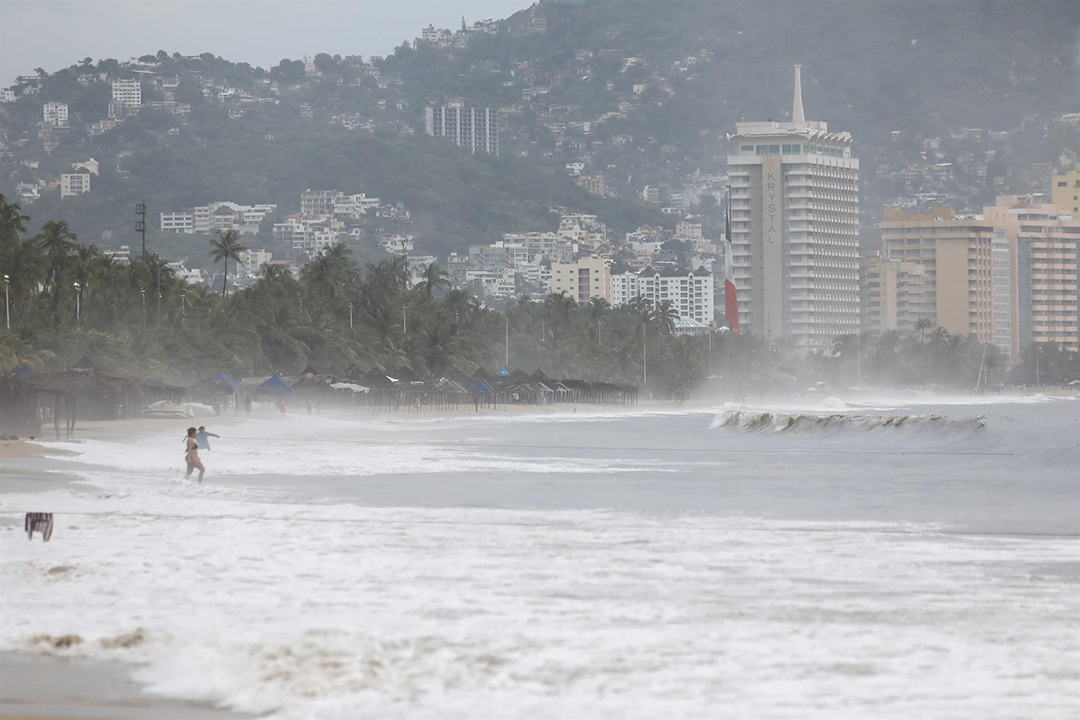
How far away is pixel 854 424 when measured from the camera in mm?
65625

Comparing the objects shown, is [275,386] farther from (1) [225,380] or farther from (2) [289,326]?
(2) [289,326]

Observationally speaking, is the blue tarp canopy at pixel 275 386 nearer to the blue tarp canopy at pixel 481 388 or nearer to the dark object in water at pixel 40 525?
the blue tarp canopy at pixel 481 388

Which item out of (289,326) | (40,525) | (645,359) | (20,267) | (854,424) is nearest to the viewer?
(40,525)

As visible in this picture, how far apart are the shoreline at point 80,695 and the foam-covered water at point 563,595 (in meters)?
0.23

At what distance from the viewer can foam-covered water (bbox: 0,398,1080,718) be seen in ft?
29.1

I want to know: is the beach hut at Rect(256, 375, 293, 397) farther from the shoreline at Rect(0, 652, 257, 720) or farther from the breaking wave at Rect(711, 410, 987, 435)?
the shoreline at Rect(0, 652, 257, 720)

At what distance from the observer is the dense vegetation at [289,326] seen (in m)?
77.7

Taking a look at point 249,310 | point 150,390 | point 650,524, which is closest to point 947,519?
point 650,524

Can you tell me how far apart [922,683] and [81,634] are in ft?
20.3

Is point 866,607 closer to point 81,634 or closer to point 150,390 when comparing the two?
point 81,634

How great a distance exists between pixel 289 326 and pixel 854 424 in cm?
5333

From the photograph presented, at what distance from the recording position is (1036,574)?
13953 millimetres

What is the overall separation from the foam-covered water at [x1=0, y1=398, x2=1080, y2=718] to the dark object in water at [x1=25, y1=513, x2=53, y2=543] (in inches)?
6.3

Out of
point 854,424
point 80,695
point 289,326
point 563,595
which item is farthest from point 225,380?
point 80,695
